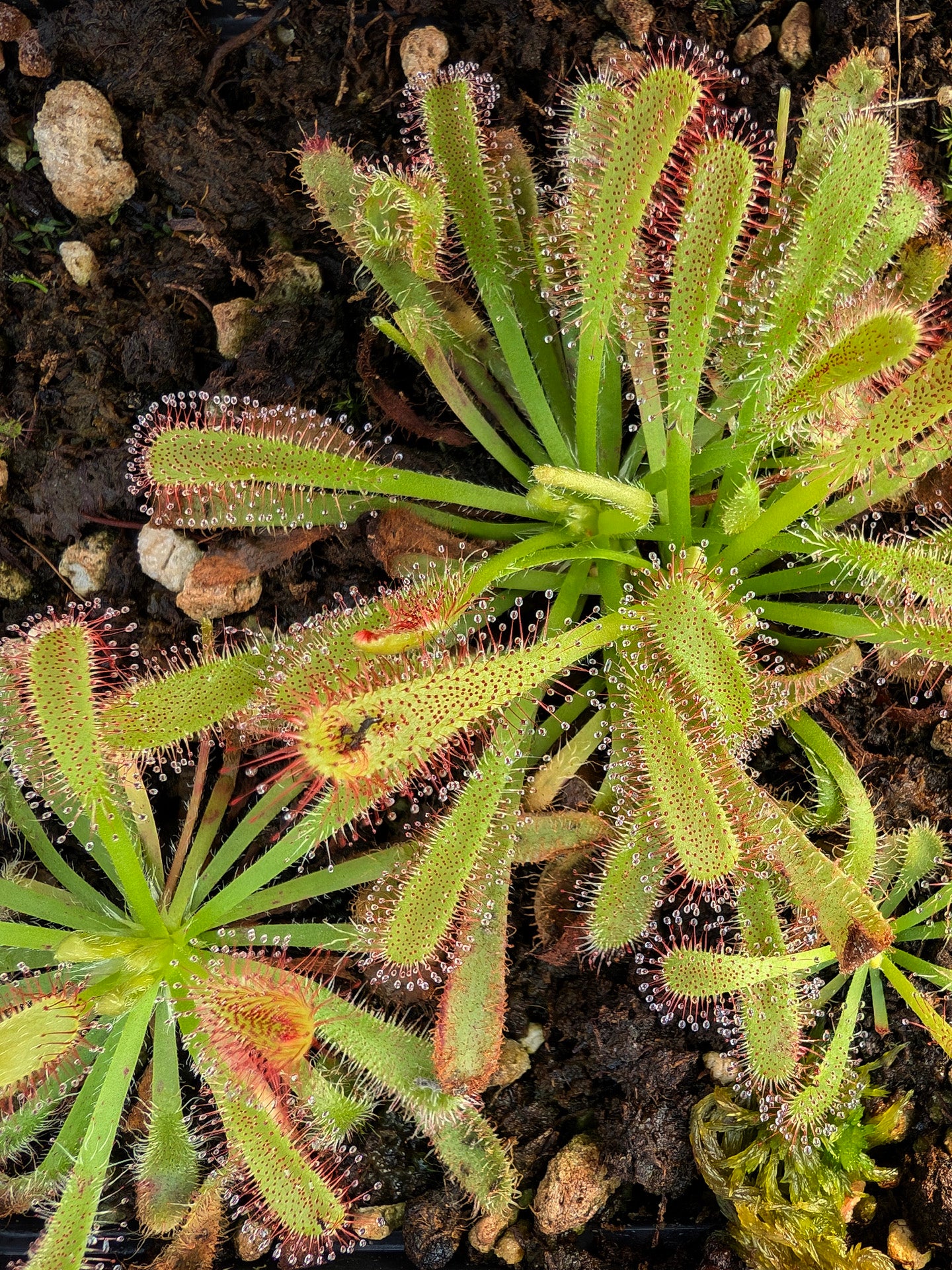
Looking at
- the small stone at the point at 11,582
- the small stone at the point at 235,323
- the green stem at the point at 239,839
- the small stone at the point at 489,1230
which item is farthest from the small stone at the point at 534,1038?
the small stone at the point at 235,323

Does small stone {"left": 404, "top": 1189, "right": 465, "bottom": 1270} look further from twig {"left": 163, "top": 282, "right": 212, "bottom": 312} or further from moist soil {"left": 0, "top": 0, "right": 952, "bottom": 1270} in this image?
twig {"left": 163, "top": 282, "right": 212, "bottom": 312}

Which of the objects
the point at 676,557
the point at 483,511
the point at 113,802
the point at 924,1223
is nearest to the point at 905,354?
the point at 676,557

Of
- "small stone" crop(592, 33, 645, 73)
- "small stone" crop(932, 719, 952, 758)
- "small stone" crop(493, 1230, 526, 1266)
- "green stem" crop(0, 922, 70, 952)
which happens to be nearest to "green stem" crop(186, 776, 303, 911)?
"green stem" crop(0, 922, 70, 952)

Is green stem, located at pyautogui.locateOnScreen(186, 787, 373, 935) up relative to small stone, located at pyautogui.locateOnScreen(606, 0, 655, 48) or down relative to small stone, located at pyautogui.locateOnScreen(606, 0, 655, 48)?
down

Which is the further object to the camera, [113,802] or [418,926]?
[113,802]

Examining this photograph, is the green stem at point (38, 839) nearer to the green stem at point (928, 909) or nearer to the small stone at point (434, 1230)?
the small stone at point (434, 1230)

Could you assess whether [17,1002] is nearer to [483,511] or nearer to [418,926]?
[418,926]
